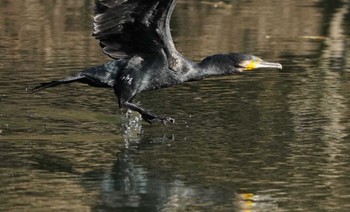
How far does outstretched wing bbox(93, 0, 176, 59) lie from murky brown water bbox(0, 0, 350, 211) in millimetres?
731

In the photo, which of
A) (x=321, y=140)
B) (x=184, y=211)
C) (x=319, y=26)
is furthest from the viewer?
(x=319, y=26)

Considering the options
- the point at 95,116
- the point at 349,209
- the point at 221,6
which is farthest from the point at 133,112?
the point at 221,6

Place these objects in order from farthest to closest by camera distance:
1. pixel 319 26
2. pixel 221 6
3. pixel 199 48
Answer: pixel 221 6
pixel 319 26
pixel 199 48

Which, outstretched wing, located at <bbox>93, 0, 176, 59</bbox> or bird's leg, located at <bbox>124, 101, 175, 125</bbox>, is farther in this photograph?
bird's leg, located at <bbox>124, 101, 175, 125</bbox>

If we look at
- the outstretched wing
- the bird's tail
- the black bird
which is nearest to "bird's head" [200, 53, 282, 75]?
the black bird

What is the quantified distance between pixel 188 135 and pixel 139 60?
0.88 meters

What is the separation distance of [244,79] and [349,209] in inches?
205

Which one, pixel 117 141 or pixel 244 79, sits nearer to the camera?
pixel 117 141

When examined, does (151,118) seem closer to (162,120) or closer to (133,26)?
(162,120)

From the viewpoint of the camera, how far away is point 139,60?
10.8m

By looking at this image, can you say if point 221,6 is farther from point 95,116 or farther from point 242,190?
point 242,190

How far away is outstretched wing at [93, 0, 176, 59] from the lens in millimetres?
10117

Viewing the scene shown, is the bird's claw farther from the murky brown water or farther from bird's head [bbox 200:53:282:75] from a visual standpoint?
bird's head [bbox 200:53:282:75]

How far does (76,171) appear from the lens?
9.13 meters
